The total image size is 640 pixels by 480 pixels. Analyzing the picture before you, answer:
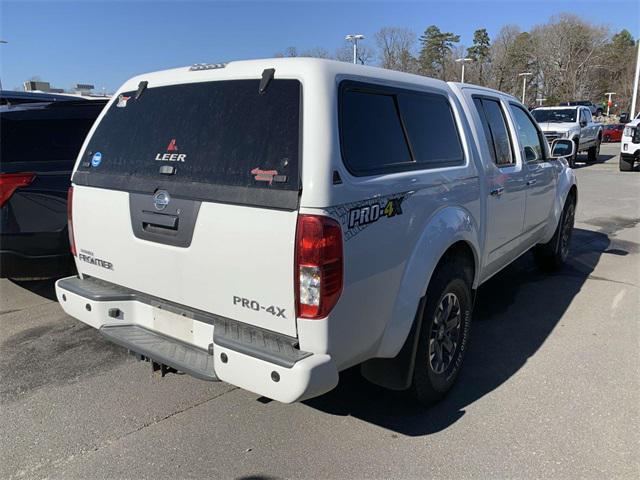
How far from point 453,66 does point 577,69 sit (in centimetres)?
2344

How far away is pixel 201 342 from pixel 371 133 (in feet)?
4.58

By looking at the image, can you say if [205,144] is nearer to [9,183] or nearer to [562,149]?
[9,183]

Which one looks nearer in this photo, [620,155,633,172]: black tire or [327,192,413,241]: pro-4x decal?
[327,192,413,241]: pro-4x decal

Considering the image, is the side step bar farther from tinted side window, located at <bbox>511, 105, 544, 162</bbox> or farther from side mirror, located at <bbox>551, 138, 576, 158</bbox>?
side mirror, located at <bbox>551, 138, 576, 158</bbox>

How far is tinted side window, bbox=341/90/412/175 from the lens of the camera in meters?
2.52

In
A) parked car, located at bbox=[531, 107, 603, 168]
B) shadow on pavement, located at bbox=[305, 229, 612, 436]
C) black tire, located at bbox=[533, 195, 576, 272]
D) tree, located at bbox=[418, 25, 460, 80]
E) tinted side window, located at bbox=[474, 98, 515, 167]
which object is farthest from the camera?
tree, located at bbox=[418, 25, 460, 80]

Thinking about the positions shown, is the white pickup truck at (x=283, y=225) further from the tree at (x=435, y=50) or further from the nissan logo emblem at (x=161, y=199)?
the tree at (x=435, y=50)

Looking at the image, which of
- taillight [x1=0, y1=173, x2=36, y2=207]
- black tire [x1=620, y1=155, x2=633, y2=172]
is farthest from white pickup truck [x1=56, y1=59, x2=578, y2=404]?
black tire [x1=620, y1=155, x2=633, y2=172]

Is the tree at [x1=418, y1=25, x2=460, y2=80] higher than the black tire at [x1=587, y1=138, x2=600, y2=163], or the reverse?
the tree at [x1=418, y1=25, x2=460, y2=80]

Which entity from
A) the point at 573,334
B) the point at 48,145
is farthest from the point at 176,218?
the point at 573,334

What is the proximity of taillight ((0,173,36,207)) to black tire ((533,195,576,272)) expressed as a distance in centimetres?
522

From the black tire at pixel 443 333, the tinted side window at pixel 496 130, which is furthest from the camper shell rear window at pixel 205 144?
the tinted side window at pixel 496 130

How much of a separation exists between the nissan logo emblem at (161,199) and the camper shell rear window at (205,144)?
0.04 metres

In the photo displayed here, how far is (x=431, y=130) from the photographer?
3.30 m
